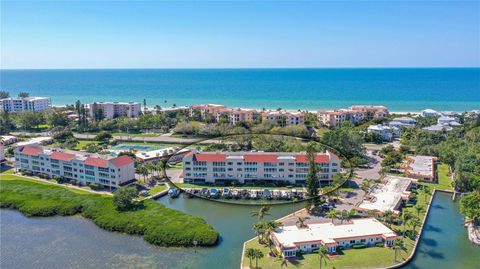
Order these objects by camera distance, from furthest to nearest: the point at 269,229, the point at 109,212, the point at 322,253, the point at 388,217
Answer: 1. the point at 109,212
2. the point at 388,217
3. the point at 269,229
4. the point at 322,253

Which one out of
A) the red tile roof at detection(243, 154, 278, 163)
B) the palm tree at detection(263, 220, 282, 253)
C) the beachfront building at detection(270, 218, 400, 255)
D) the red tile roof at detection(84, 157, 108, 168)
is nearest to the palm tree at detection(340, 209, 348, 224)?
the beachfront building at detection(270, 218, 400, 255)

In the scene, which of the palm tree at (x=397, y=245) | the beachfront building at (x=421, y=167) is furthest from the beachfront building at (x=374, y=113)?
the palm tree at (x=397, y=245)

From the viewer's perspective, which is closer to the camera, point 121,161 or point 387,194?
point 387,194

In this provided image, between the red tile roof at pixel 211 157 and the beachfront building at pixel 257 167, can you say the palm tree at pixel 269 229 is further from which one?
the red tile roof at pixel 211 157

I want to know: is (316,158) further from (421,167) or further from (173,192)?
(173,192)

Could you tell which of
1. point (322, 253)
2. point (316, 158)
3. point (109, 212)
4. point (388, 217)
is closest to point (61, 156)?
point (109, 212)

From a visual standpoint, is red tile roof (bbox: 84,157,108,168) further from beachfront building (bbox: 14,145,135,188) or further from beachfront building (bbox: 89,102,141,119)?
beachfront building (bbox: 89,102,141,119)

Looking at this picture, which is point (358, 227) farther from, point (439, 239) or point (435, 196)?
point (435, 196)
